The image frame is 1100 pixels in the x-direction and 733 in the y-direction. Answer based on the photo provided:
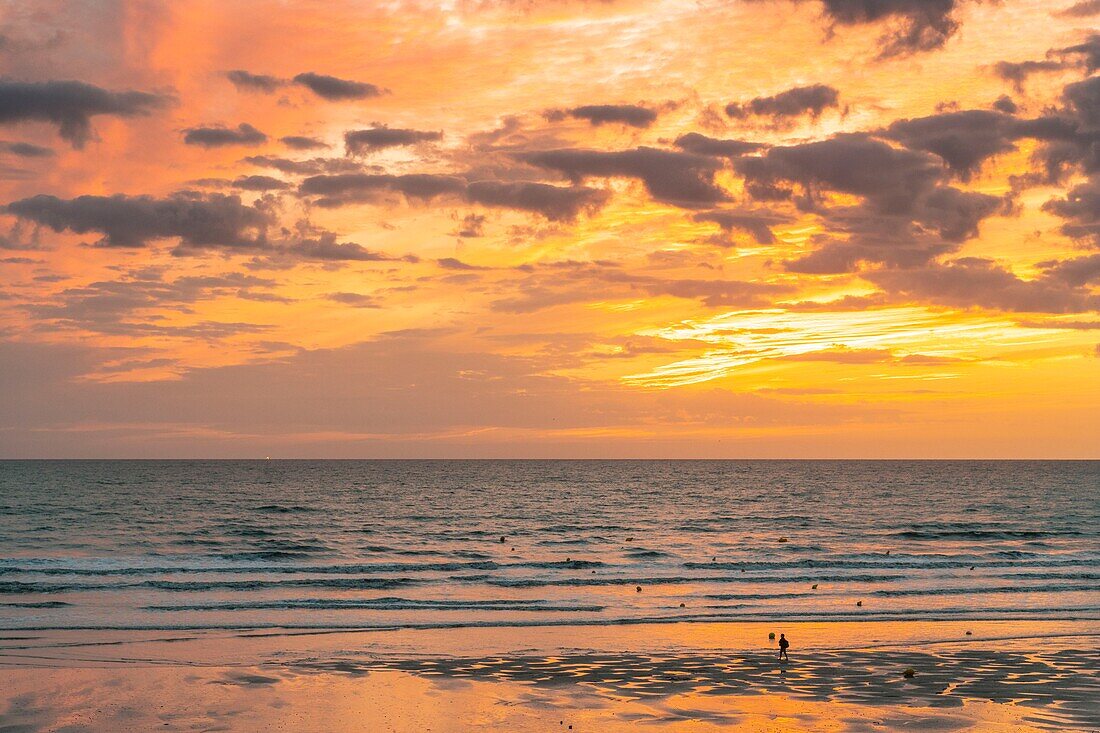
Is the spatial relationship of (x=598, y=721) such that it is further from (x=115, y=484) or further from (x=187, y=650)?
(x=115, y=484)

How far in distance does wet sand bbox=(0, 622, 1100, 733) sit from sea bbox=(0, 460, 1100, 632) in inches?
141

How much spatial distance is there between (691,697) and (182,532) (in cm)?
5409

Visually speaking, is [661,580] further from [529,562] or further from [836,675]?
[836,675]

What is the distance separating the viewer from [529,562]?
167ft

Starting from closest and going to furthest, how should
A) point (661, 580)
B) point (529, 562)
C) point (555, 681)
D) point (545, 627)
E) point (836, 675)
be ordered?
1. point (555, 681)
2. point (836, 675)
3. point (545, 627)
4. point (661, 580)
5. point (529, 562)

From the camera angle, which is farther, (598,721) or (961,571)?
(961,571)

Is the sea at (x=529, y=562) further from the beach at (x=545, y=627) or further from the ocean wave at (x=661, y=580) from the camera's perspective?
the beach at (x=545, y=627)

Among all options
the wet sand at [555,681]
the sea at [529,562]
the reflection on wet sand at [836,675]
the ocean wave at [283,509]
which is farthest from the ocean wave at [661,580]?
the ocean wave at [283,509]

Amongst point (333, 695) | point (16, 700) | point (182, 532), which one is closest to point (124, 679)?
point (16, 700)

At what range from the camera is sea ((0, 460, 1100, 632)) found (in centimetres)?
3391

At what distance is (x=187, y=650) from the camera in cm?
2617

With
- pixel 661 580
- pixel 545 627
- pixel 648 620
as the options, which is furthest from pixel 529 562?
pixel 545 627

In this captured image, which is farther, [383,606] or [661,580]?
[661,580]

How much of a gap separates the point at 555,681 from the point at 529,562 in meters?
28.5
